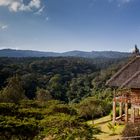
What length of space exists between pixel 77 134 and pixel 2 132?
12.1 feet

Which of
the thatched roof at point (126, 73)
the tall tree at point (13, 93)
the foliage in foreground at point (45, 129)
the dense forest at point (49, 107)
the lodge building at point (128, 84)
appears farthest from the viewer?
the tall tree at point (13, 93)

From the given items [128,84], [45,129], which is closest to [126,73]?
[128,84]

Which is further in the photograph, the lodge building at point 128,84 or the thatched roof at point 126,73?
the thatched roof at point 126,73

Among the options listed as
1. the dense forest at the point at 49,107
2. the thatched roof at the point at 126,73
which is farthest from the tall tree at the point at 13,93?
the thatched roof at the point at 126,73

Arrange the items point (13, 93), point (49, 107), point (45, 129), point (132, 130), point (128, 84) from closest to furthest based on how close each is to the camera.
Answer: point (45, 129) < point (132, 130) < point (128, 84) < point (49, 107) < point (13, 93)

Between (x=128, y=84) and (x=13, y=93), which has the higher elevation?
(x=128, y=84)

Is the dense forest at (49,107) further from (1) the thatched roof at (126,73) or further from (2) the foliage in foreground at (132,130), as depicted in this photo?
(1) the thatched roof at (126,73)

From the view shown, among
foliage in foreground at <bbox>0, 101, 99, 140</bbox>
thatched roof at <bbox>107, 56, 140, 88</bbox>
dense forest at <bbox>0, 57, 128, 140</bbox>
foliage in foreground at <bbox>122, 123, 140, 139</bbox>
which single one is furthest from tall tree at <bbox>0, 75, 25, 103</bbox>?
foliage in foreground at <bbox>0, 101, 99, 140</bbox>

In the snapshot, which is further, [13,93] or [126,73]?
[13,93]

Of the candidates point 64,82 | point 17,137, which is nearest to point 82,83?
point 64,82

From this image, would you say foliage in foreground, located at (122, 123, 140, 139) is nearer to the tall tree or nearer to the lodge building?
the lodge building

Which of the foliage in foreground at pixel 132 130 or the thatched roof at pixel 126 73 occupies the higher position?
the thatched roof at pixel 126 73

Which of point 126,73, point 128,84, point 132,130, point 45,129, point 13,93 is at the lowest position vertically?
point 13,93

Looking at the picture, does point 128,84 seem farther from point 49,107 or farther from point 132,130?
point 49,107
